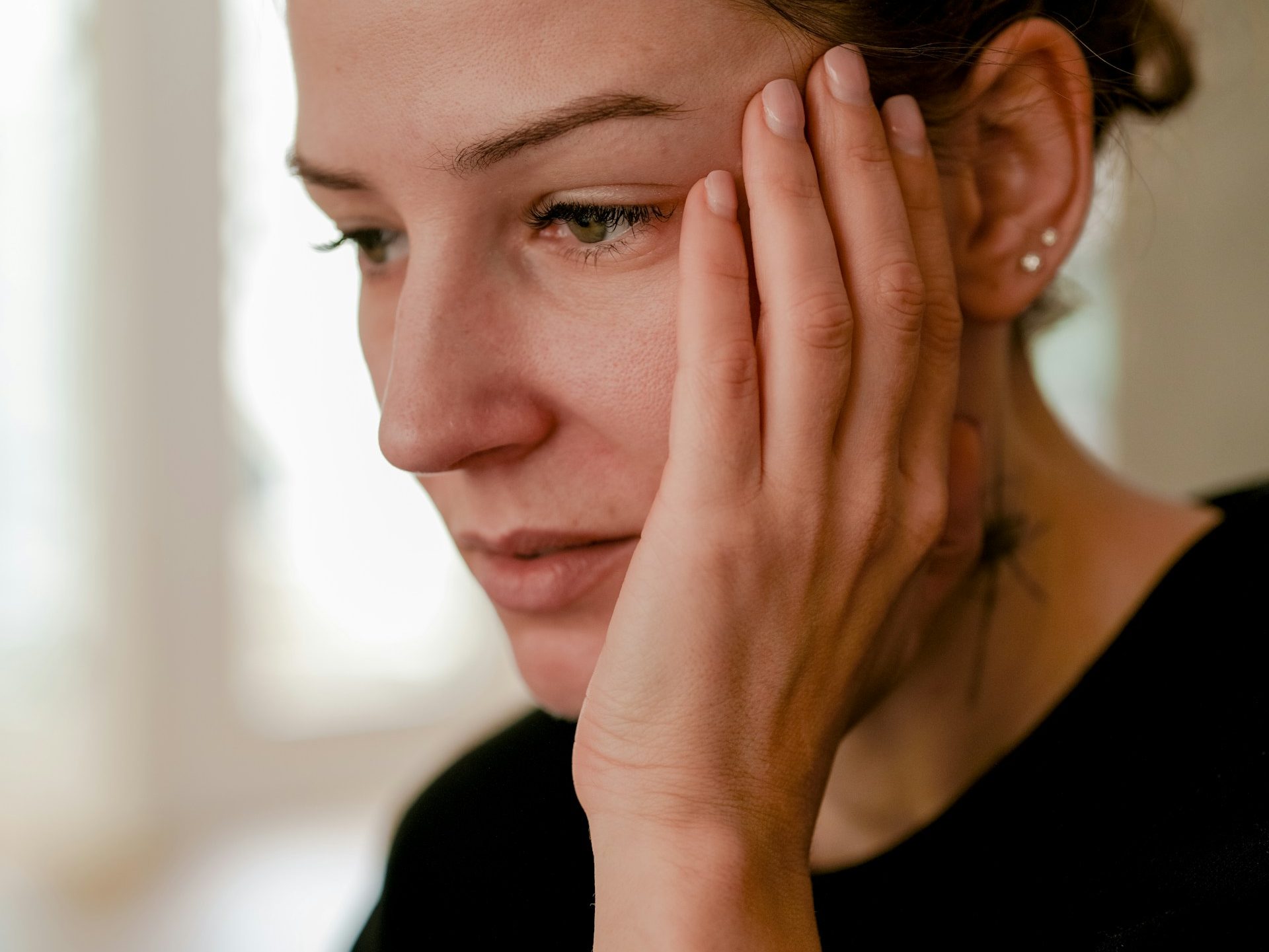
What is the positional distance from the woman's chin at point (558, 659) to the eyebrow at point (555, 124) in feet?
1.31

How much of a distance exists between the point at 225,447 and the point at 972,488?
295cm

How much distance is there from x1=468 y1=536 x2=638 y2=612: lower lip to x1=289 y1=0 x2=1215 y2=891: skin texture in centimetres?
2

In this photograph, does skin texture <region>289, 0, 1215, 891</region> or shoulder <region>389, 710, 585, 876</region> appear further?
shoulder <region>389, 710, 585, 876</region>

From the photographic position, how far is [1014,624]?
42.8 inches

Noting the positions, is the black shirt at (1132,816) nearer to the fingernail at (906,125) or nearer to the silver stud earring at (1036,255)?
the silver stud earring at (1036,255)

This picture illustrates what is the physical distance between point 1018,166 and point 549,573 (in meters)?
0.51

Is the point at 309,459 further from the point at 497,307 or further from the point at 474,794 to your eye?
the point at 497,307

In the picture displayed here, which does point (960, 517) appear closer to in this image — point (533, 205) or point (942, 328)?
point (942, 328)

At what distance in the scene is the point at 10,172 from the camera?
3.25 meters

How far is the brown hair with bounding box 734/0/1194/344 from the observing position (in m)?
0.88

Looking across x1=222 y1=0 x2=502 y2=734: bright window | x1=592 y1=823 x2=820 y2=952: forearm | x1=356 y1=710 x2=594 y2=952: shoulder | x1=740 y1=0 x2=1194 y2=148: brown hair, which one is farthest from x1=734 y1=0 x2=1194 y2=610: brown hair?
x1=222 y1=0 x2=502 y2=734: bright window

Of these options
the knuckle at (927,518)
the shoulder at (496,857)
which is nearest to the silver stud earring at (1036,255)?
the knuckle at (927,518)

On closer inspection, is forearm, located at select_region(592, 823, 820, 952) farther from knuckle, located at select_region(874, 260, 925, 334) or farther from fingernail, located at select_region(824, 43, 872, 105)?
fingernail, located at select_region(824, 43, 872, 105)

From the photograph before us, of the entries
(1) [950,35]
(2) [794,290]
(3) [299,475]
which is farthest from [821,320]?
(3) [299,475]
